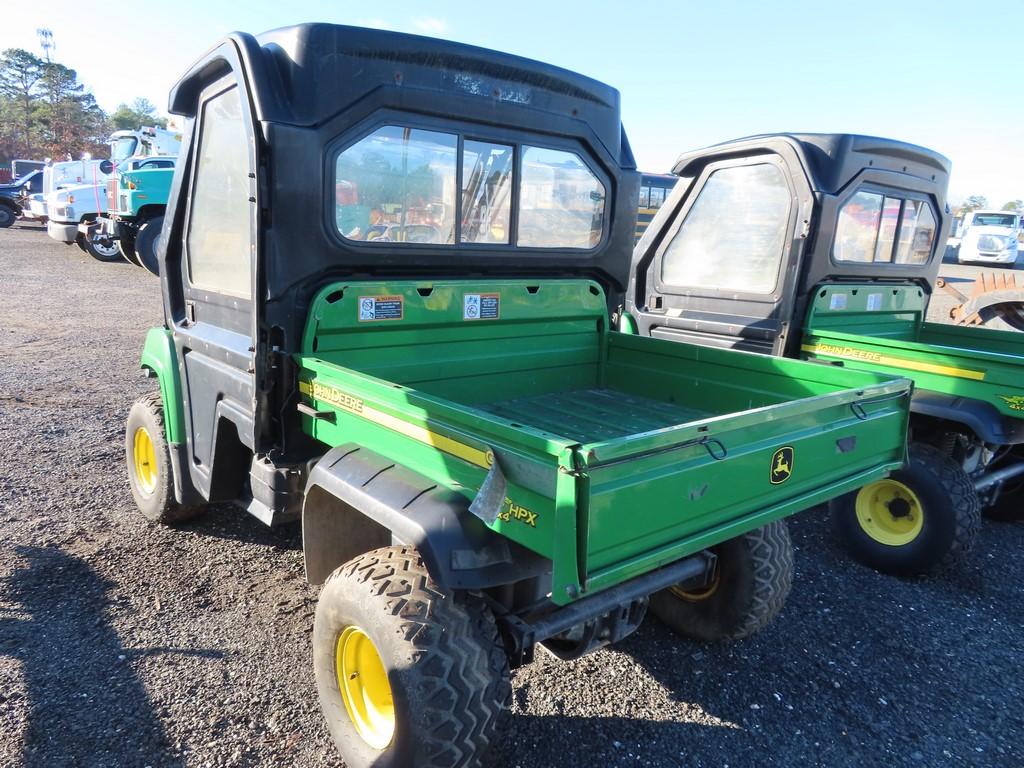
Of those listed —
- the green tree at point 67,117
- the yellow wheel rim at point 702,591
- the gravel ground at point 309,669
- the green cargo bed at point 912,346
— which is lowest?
the gravel ground at point 309,669

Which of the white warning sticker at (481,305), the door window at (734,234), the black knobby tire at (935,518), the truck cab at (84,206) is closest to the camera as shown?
the white warning sticker at (481,305)

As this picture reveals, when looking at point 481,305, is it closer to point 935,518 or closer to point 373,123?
point 373,123

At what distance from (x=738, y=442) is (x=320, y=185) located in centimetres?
174

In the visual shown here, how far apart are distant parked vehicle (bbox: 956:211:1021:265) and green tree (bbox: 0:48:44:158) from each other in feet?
180

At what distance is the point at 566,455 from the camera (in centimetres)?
162

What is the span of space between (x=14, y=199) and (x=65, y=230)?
10502mm

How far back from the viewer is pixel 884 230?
5.00 meters

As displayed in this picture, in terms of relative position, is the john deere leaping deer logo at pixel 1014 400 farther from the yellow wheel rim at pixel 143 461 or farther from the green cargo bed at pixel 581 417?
the yellow wheel rim at pixel 143 461

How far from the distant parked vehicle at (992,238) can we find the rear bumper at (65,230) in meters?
28.7

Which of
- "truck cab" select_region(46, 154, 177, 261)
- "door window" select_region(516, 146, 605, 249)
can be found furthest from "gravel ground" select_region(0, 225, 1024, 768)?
"truck cab" select_region(46, 154, 177, 261)

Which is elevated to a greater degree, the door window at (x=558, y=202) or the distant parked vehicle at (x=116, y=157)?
the distant parked vehicle at (x=116, y=157)

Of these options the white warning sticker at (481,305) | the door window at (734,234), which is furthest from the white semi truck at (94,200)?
the white warning sticker at (481,305)

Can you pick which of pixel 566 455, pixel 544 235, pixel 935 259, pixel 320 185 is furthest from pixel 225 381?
pixel 935 259

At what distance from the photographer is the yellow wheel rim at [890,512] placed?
3.86m
